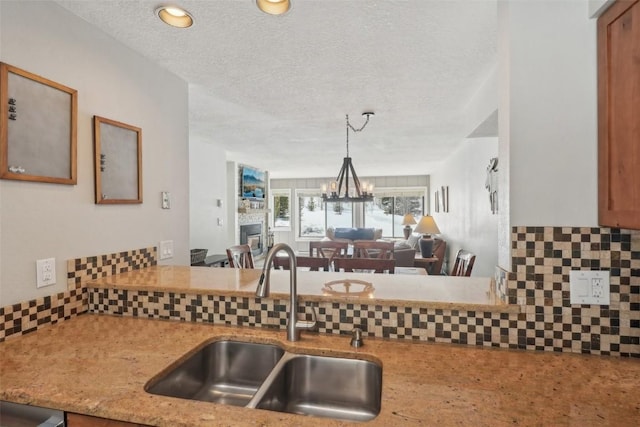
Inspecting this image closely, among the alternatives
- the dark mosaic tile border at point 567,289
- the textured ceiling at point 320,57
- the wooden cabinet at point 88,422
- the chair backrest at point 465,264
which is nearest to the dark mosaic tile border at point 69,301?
the wooden cabinet at point 88,422

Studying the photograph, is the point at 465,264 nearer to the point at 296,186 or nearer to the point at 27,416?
the point at 27,416

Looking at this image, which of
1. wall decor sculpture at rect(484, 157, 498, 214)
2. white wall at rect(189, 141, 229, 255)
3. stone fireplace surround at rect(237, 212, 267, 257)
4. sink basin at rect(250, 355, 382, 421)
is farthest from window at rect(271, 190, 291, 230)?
sink basin at rect(250, 355, 382, 421)

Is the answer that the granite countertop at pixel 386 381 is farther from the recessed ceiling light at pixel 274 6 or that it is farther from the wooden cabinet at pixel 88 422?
the recessed ceiling light at pixel 274 6

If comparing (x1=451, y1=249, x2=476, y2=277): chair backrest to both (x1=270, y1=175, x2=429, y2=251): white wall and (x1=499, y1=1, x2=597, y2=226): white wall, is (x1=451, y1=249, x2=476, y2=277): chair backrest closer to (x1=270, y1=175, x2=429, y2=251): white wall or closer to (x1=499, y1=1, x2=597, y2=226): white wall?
(x1=499, y1=1, x2=597, y2=226): white wall

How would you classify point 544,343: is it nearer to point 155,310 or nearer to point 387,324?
point 387,324

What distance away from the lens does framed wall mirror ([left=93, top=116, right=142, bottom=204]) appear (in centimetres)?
169

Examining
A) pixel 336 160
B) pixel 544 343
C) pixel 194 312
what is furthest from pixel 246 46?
pixel 336 160

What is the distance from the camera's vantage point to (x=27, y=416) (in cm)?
93

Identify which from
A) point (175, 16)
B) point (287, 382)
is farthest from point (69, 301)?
point (175, 16)

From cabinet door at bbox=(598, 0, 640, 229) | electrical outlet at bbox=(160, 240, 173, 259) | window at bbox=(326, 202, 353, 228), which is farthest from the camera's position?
window at bbox=(326, 202, 353, 228)

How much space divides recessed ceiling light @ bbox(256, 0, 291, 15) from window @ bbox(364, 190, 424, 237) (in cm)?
786

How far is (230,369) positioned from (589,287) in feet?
4.42

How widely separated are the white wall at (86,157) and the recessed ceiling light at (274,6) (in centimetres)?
89

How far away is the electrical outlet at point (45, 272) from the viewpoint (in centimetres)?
139
